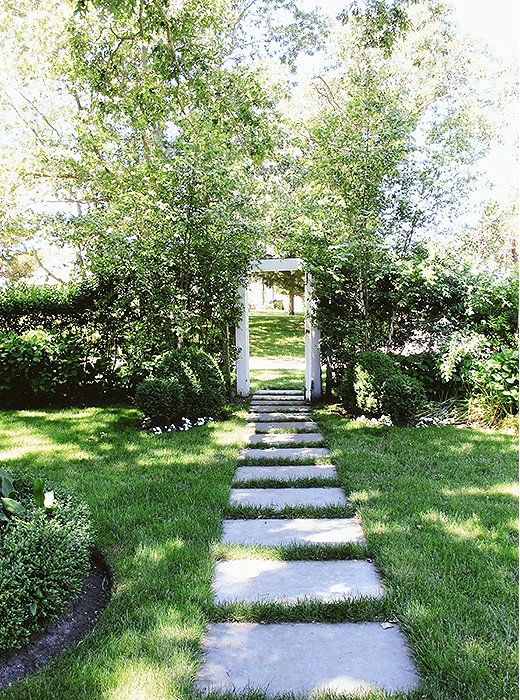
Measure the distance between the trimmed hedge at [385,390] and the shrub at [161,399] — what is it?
2047 millimetres

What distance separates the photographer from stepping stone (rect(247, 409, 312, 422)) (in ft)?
20.1

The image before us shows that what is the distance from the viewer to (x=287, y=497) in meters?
3.48

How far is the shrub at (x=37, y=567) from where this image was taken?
6.09 feet

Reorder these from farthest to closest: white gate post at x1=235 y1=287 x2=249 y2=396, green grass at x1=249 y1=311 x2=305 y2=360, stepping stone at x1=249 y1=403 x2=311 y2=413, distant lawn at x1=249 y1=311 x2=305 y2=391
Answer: green grass at x1=249 y1=311 x2=305 y2=360, distant lawn at x1=249 y1=311 x2=305 y2=391, white gate post at x1=235 y1=287 x2=249 y2=396, stepping stone at x1=249 y1=403 x2=311 y2=413

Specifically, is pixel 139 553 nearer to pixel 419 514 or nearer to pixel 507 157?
pixel 419 514

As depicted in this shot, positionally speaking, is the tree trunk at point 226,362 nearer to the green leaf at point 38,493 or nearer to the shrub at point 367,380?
the shrub at point 367,380

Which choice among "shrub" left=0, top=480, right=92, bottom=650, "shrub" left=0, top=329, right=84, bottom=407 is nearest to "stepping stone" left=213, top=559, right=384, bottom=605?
"shrub" left=0, top=480, right=92, bottom=650

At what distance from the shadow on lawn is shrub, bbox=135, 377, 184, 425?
1.01 feet

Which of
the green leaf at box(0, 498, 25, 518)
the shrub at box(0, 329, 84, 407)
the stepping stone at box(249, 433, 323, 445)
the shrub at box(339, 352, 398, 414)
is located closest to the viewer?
the green leaf at box(0, 498, 25, 518)

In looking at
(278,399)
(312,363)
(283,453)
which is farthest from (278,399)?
(283,453)

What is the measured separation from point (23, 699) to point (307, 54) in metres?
12.6

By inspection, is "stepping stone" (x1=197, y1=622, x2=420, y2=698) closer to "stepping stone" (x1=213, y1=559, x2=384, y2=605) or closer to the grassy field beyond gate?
the grassy field beyond gate

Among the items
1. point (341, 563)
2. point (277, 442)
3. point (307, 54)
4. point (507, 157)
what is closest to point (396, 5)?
point (277, 442)

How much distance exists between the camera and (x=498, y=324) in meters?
5.84
